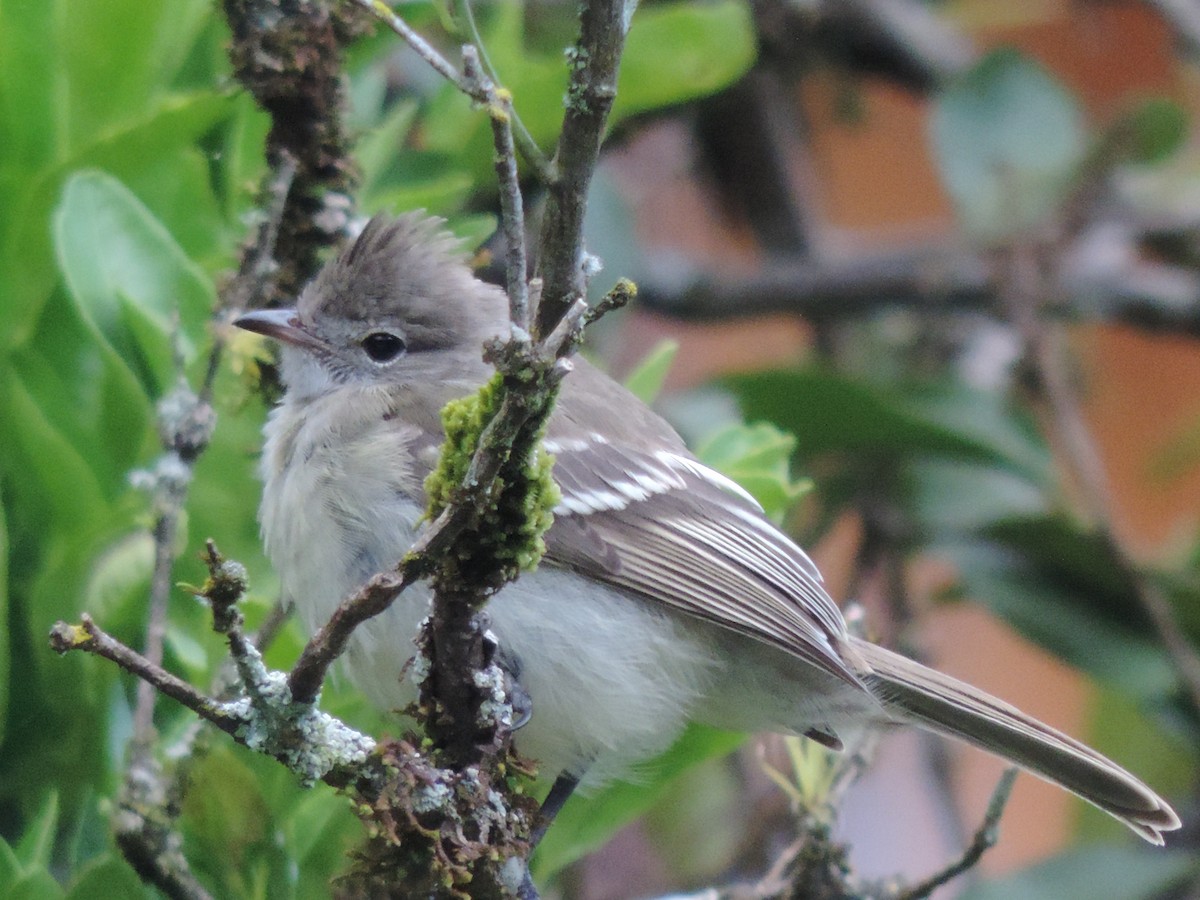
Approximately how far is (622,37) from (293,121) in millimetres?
1224

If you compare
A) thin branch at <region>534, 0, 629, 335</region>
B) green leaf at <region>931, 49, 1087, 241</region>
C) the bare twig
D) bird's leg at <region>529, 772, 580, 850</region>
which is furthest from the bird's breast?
the bare twig

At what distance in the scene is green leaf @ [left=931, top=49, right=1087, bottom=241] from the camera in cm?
463

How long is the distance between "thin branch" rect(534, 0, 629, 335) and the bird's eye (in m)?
1.55

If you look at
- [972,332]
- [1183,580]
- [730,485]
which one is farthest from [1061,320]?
[730,485]

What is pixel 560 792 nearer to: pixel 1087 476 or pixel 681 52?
pixel 681 52

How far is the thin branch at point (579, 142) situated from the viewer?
4.74ft

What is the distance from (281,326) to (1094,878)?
2.85 m

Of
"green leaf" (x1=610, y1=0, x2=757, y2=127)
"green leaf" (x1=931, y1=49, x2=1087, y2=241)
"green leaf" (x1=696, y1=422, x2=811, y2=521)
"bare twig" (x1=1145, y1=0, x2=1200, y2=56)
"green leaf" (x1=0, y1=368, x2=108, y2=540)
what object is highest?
"bare twig" (x1=1145, y1=0, x2=1200, y2=56)

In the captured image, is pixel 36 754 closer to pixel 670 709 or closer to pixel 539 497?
pixel 670 709

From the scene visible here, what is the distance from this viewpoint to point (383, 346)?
3.01 metres

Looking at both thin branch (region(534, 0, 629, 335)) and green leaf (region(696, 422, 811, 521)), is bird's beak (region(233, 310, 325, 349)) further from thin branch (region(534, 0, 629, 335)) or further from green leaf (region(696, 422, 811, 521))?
thin branch (region(534, 0, 629, 335))

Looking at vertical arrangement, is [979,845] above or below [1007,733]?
below

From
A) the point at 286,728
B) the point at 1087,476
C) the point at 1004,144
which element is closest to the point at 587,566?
the point at 286,728

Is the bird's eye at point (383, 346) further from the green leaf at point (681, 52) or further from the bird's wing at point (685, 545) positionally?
the green leaf at point (681, 52)
